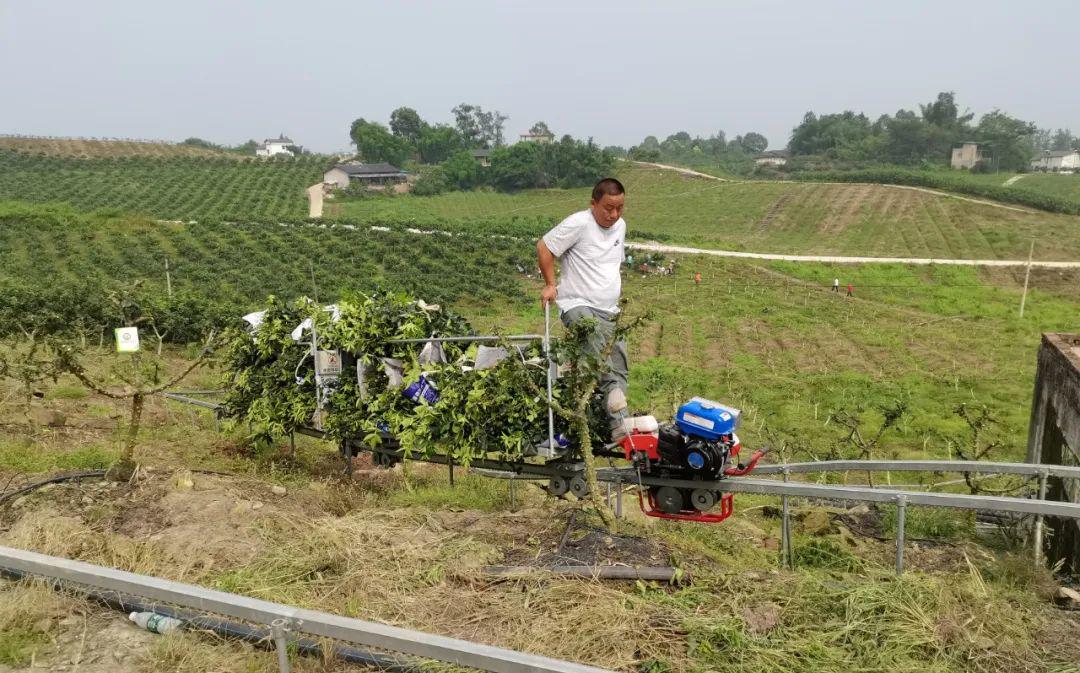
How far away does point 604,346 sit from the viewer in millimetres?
5824

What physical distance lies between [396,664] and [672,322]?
2679 cm

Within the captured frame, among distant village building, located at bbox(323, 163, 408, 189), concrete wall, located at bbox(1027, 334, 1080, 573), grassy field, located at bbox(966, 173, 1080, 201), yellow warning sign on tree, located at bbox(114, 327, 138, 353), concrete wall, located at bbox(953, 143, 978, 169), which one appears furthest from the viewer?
concrete wall, located at bbox(953, 143, 978, 169)

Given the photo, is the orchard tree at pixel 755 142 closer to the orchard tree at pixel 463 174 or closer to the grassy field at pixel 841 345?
the orchard tree at pixel 463 174

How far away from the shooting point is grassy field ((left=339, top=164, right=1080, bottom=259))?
4641 centimetres

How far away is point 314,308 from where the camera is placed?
7387mm

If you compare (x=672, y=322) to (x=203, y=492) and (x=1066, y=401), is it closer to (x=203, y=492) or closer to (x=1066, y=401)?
(x=1066, y=401)

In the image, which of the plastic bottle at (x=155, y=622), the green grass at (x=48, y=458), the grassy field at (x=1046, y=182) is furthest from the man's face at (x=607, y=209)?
the grassy field at (x=1046, y=182)

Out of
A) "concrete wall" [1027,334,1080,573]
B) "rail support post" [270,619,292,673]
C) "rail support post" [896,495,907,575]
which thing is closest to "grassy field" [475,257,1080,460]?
"concrete wall" [1027,334,1080,573]

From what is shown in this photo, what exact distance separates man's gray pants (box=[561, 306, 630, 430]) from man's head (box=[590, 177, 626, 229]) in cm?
68

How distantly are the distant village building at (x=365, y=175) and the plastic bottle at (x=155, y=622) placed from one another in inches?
2979

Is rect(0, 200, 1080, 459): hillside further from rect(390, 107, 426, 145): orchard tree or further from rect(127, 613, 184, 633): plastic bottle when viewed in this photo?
rect(390, 107, 426, 145): orchard tree

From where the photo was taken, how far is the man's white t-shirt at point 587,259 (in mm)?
5797

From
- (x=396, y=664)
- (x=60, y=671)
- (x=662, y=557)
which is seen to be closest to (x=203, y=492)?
(x=60, y=671)

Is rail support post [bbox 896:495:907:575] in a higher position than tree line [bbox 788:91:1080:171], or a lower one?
lower
